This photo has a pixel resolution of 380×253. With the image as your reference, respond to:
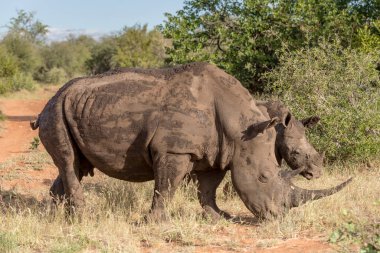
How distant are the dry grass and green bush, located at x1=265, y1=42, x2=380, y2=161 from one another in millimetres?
2050

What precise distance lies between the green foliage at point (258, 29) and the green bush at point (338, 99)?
2.77m

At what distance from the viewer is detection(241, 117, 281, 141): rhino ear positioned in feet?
22.3

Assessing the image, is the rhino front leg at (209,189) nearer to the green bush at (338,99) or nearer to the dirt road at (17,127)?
the green bush at (338,99)

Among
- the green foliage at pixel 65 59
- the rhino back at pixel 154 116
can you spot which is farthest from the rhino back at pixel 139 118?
the green foliage at pixel 65 59

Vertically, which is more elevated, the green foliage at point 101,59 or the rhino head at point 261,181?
the green foliage at point 101,59

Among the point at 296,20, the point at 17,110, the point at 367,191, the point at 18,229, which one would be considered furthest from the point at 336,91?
the point at 17,110

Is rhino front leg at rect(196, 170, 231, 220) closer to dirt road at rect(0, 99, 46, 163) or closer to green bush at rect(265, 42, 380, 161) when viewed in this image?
green bush at rect(265, 42, 380, 161)

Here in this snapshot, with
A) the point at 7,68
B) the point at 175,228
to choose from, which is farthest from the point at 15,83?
the point at 175,228

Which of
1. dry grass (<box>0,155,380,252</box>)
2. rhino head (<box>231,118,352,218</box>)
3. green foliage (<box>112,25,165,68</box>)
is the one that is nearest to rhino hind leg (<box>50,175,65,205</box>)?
dry grass (<box>0,155,380,252</box>)

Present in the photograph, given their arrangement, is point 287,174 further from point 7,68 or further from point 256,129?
point 7,68

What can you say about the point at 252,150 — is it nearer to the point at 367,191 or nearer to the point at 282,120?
the point at 282,120

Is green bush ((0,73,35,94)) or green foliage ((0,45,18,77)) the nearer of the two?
green bush ((0,73,35,94))

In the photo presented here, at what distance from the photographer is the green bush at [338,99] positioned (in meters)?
10.1

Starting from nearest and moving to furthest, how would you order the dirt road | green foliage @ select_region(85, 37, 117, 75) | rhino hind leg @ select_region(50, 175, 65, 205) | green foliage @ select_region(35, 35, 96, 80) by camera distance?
rhino hind leg @ select_region(50, 175, 65, 205) → the dirt road → green foliage @ select_region(85, 37, 117, 75) → green foliage @ select_region(35, 35, 96, 80)
